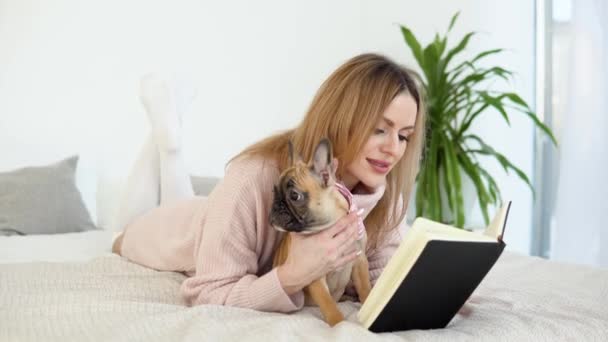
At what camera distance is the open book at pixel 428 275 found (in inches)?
42.9

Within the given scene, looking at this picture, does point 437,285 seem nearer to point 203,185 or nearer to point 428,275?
point 428,275

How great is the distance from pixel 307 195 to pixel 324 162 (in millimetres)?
67

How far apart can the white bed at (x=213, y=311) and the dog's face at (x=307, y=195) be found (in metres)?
0.17

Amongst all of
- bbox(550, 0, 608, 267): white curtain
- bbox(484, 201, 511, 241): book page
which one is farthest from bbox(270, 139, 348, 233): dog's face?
bbox(550, 0, 608, 267): white curtain

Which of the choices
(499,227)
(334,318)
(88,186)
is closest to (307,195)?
(334,318)

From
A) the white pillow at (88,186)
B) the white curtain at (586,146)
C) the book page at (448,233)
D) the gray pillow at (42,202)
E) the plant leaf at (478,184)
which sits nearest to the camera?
the book page at (448,233)

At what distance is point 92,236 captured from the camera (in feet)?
8.81

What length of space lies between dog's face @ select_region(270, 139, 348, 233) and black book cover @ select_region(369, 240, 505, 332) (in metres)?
0.20

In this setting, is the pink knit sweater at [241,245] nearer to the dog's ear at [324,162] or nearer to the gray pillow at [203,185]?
the dog's ear at [324,162]

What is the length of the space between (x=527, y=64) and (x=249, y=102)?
162 centimetres

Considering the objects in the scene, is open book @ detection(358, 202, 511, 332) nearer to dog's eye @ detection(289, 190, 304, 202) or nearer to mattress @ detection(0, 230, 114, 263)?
dog's eye @ detection(289, 190, 304, 202)

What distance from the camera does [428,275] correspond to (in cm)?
113

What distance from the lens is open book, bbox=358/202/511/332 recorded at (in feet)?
3.57

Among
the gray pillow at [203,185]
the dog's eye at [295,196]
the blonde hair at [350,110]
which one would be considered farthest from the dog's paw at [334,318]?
the gray pillow at [203,185]
